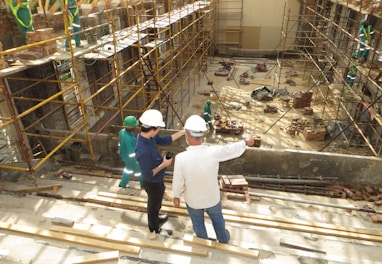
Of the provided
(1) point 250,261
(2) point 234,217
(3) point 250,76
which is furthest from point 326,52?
(1) point 250,261

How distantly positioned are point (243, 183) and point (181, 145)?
2.36 meters

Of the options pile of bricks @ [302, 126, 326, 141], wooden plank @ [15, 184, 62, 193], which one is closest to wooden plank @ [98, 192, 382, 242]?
wooden plank @ [15, 184, 62, 193]

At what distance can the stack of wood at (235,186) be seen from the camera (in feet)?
18.6

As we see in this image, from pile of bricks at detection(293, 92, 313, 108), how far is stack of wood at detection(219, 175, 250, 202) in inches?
331

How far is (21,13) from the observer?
6.00m

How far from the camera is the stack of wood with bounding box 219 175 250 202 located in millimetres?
5672

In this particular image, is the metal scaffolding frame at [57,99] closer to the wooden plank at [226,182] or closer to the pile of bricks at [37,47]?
the pile of bricks at [37,47]

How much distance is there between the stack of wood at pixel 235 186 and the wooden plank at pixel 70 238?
256cm

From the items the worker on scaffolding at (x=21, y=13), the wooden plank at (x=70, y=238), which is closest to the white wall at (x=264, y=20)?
the worker on scaffolding at (x=21, y=13)

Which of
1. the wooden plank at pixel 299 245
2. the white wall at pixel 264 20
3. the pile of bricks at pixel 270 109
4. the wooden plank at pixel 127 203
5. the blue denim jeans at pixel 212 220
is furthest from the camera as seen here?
the white wall at pixel 264 20

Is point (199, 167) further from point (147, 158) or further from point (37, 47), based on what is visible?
point (37, 47)

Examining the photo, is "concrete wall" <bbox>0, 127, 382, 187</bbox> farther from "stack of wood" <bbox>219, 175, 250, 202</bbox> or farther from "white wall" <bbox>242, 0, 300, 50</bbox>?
"white wall" <bbox>242, 0, 300, 50</bbox>

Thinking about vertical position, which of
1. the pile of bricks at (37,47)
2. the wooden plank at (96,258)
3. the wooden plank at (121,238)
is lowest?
the wooden plank at (121,238)

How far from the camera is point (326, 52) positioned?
16.2 metres
